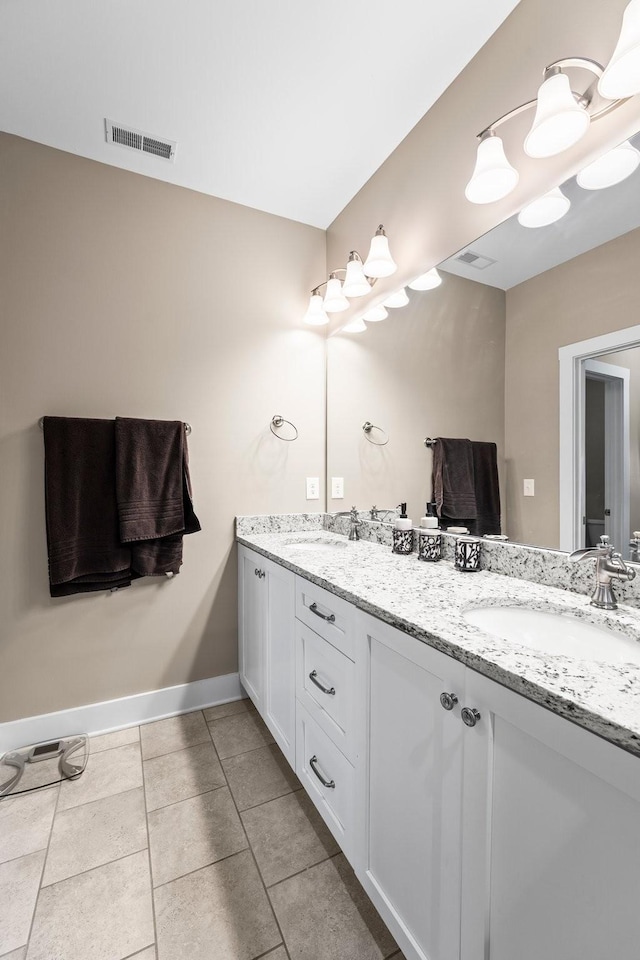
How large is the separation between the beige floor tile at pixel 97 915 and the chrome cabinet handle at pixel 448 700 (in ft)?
3.37

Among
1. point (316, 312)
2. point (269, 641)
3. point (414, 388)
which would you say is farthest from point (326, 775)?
point (316, 312)

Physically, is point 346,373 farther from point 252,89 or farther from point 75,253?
point 75,253

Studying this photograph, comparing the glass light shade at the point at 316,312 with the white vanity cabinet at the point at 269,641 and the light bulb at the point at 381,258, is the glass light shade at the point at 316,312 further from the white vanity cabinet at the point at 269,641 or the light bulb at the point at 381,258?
the white vanity cabinet at the point at 269,641

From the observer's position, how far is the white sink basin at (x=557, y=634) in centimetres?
88

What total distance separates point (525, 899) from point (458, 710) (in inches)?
10.2

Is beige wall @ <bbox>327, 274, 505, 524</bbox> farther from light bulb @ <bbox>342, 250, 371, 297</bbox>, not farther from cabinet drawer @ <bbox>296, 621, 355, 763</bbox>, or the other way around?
cabinet drawer @ <bbox>296, 621, 355, 763</bbox>

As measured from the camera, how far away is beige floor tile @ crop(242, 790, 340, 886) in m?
1.26

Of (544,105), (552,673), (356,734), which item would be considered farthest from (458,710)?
(544,105)

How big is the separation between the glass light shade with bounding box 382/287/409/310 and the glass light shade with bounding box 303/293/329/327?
1.34 ft

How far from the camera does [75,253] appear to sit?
73.0 inches

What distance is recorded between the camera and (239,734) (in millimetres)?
1900

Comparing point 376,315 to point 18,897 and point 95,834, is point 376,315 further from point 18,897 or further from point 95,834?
point 18,897

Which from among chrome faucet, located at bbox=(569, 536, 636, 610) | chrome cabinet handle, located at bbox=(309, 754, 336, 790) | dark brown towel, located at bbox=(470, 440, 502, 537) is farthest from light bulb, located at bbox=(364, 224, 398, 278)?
chrome cabinet handle, located at bbox=(309, 754, 336, 790)

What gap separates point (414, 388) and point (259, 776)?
65.4 inches
